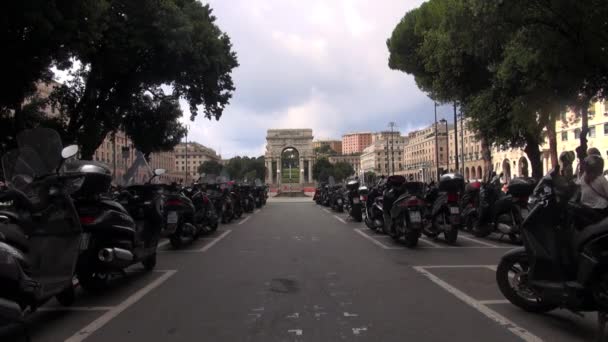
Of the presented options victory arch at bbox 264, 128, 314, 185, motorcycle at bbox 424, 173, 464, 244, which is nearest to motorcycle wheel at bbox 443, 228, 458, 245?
motorcycle at bbox 424, 173, 464, 244

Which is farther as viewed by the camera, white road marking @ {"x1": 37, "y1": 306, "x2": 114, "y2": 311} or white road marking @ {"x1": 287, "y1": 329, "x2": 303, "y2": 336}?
white road marking @ {"x1": 37, "y1": 306, "x2": 114, "y2": 311}

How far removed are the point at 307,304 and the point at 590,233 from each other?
288 cm

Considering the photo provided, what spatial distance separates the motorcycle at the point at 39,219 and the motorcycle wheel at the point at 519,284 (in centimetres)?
441

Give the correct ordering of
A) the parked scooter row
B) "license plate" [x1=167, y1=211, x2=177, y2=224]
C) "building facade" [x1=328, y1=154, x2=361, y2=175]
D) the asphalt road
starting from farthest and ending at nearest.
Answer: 1. "building facade" [x1=328, y1=154, x2=361, y2=175]
2. "license plate" [x1=167, y1=211, x2=177, y2=224]
3. the asphalt road
4. the parked scooter row

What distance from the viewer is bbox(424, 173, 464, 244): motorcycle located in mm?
11359

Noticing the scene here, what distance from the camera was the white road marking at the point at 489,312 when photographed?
474 centimetres

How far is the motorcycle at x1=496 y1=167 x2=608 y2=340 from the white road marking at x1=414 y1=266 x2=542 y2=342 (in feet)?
1.27

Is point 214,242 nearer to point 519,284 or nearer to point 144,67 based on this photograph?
point 519,284

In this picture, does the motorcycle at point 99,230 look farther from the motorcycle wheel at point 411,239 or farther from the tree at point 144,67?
the tree at point 144,67

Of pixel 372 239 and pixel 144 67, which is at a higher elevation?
pixel 144 67

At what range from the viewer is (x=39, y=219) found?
197 inches

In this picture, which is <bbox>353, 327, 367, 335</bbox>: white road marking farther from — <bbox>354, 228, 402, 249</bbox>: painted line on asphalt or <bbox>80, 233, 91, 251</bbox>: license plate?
<bbox>354, 228, 402, 249</bbox>: painted line on asphalt

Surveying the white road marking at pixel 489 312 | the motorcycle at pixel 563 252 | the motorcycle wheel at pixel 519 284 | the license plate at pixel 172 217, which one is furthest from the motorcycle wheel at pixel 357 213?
the motorcycle at pixel 563 252

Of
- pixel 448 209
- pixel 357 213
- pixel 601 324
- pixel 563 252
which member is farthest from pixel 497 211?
pixel 357 213
